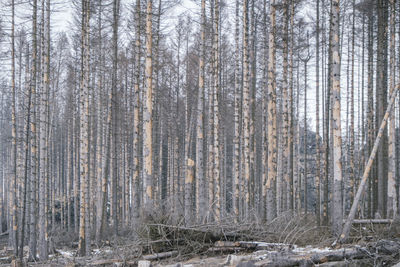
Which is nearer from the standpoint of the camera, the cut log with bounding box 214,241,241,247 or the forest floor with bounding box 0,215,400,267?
the forest floor with bounding box 0,215,400,267

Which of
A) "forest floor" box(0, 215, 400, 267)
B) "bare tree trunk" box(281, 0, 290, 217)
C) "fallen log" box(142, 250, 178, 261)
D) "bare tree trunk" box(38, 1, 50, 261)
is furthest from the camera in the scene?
"bare tree trunk" box(281, 0, 290, 217)

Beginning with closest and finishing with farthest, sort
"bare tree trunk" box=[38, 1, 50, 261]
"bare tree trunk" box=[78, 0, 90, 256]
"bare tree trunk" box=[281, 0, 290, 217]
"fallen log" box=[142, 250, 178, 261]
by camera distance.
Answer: "fallen log" box=[142, 250, 178, 261] < "bare tree trunk" box=[38, 1, 50, 261] < "bare tree trunk" box=[78, 0, 90, 256] < "bare tree trunk" box=[281, 0, 290, 217]

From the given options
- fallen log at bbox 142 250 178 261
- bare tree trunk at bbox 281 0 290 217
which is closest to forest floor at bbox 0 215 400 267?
fallen log at bbox 142 250 178 261

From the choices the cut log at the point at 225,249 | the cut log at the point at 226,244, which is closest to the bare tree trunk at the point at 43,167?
the cut log at the point at 225,249

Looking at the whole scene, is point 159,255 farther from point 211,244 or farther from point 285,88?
point 285,88

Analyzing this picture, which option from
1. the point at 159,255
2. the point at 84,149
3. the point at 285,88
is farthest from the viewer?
the point at 285,88

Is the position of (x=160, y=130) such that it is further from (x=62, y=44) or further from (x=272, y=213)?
(x=272, y=213)

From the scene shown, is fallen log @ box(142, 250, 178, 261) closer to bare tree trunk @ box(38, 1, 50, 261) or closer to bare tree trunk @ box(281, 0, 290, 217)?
bare tree trunk @ box(38, 1, 50, 261)

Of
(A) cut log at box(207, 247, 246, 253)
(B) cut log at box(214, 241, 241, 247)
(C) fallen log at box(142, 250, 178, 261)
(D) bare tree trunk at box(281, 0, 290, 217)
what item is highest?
(D) bare tree trunk at box(281, 0, 290, 217)

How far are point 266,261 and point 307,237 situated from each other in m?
2.38

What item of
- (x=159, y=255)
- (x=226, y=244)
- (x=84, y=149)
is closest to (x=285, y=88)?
(x=84, y=149)

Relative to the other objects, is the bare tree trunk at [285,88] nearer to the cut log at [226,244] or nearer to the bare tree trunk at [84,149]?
the bare tree trunk at [84,149]

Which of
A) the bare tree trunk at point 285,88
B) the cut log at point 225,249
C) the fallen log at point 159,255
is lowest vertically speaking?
the fallen log at point 159,255

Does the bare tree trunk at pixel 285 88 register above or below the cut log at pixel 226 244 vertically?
above
